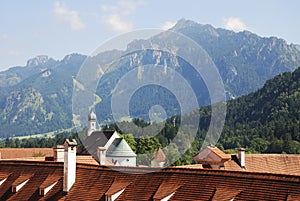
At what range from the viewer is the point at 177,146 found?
251ft

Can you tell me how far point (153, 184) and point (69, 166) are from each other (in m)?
6.90

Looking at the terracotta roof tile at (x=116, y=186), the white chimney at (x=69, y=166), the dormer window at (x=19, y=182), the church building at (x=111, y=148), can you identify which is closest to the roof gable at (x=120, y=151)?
the church building at (x=111, y=148)

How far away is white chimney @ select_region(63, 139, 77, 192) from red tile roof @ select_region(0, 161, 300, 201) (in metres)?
0.34

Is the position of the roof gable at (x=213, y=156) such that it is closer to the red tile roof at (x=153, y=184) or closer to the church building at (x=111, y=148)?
the red tile roof at (x=153, y=184)

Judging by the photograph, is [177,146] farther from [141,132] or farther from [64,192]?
[64,192]

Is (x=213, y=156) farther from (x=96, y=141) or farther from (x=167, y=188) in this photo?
(x=96, y=141)

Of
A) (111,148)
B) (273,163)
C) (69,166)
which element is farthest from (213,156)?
(111,148)

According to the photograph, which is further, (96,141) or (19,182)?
(96,141)

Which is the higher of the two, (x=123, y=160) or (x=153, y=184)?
(x=153, y=184)

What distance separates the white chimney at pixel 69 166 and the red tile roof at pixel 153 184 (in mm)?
336

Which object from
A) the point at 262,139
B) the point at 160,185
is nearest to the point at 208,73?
the point at 160,185

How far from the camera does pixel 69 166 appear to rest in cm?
3631

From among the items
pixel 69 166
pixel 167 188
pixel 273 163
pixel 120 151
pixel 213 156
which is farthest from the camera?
pixel 120 151

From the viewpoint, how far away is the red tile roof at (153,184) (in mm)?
27422
